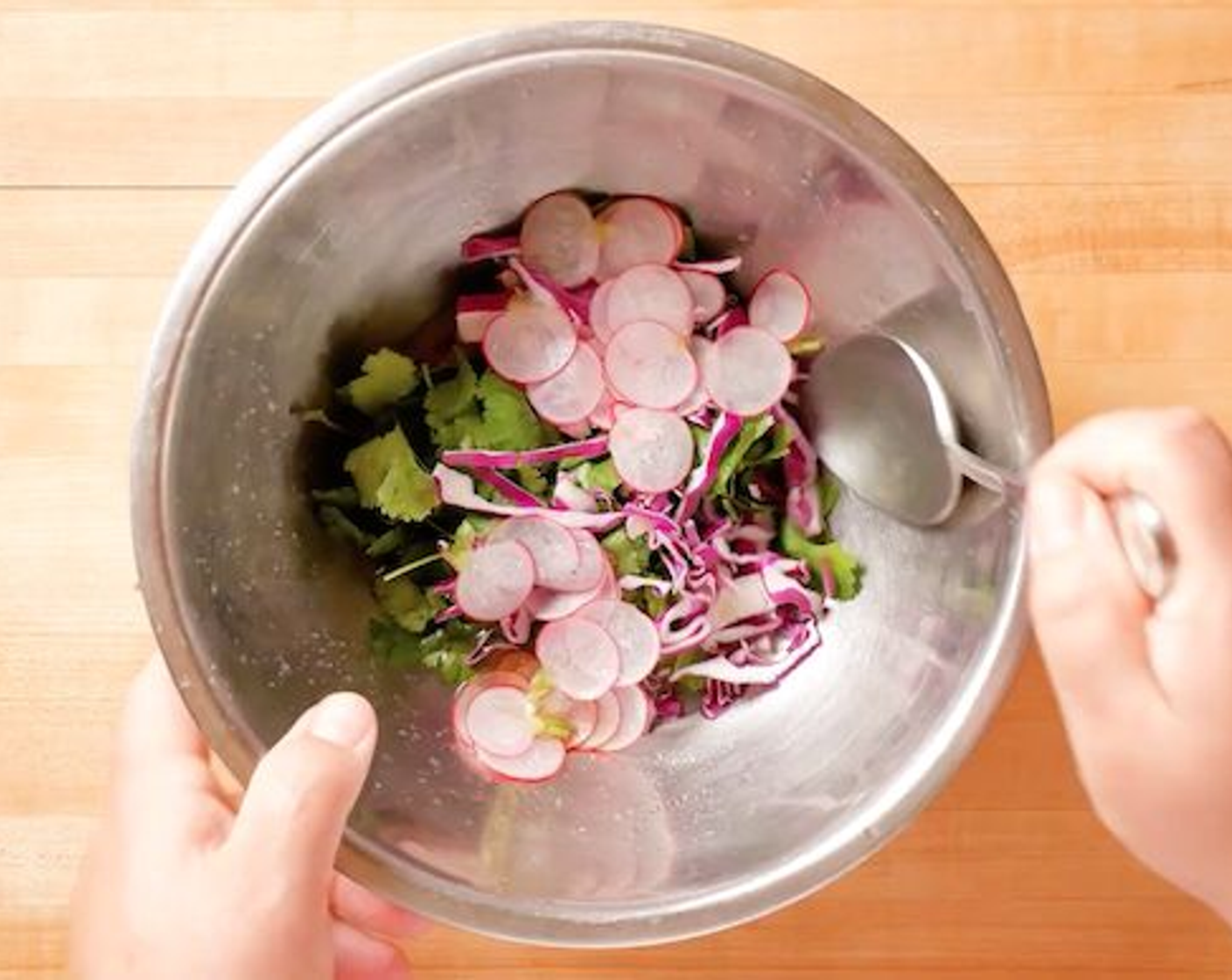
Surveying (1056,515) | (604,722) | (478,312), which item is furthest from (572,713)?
(1056,515)

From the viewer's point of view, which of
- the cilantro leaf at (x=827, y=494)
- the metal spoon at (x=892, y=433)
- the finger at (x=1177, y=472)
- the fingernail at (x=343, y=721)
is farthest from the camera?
the cilantro leaf at (x=827, y=494)

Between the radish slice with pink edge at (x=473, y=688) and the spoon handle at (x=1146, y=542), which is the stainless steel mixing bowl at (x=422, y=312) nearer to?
the radish slice with pink edge at (x=473, y=688)

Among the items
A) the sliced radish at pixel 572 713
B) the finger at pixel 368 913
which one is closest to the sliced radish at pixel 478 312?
the sliced radish at pixel 572 713

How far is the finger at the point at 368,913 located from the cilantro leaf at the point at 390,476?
0.20m

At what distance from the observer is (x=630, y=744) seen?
963 millimetres

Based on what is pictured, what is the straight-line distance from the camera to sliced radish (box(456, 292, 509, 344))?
96cm

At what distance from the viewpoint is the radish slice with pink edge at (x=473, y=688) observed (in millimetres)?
942

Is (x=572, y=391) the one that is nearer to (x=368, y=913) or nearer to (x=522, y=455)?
(x=522, y=455)

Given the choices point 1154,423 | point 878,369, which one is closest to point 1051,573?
point 1154,423

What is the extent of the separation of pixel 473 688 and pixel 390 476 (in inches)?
5.0

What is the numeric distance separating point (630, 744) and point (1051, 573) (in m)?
0.32

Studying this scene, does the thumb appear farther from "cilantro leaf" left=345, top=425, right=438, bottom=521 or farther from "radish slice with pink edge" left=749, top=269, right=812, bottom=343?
"radish slice with pink edge" left=749, top=269, right=812, bottom=343

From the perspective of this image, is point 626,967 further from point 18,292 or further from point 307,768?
point 18,292

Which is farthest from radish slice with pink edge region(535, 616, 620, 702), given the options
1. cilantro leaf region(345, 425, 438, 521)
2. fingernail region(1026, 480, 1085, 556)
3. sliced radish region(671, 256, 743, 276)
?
fingernail region(1026, 480, 1085, 556)
